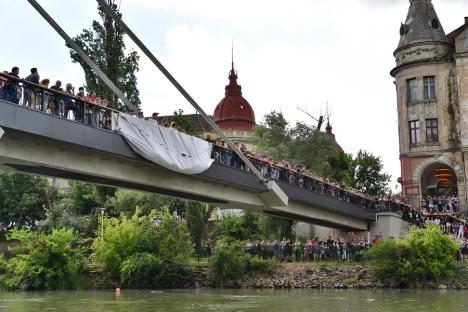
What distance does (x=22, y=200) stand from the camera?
2756 inches

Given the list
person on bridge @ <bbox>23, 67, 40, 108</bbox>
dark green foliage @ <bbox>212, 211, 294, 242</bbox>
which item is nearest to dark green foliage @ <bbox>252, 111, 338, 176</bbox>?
dark green foliage @ <bbox>212, 211, 294, 242</bbox>

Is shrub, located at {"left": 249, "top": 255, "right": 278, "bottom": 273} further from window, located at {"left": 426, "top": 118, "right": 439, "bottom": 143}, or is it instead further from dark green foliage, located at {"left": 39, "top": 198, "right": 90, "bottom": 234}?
window, located at {"left": 426, "top": 118, "right": 439, "bottom": 143}

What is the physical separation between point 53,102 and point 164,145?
5588 mm

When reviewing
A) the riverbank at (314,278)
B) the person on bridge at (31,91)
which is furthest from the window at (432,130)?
the person on bridge at (31,91)

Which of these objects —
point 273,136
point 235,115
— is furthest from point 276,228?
point 235,115

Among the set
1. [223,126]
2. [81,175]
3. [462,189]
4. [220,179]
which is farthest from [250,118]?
[81,175]

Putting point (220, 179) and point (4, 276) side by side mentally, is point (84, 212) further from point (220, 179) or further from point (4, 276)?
point (220, 179)

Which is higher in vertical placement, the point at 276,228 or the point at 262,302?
the point at 276,228

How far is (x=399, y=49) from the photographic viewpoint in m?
61.6

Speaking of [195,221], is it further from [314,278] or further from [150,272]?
[314,278]

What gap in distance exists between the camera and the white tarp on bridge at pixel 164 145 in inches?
1003

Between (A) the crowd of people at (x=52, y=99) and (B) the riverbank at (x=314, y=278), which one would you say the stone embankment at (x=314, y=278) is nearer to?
(B) the riverbank at (x=314, y=278)

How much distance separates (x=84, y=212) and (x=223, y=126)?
32.1m

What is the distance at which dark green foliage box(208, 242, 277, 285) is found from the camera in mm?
41688
